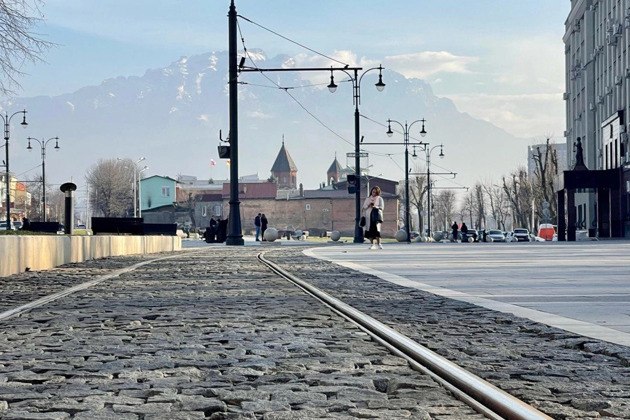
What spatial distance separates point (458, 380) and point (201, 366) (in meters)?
1.65

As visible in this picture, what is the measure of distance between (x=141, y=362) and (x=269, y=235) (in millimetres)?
48494

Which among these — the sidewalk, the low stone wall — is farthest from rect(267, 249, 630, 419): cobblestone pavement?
the low stone wall

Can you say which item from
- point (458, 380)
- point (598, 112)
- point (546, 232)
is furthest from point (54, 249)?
point (546, 232)

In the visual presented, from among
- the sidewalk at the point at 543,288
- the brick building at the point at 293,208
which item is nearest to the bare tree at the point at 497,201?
the brick building at the point at 293,208

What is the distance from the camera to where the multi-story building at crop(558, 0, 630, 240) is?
5788 cm

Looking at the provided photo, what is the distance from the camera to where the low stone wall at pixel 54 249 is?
60.2 ft

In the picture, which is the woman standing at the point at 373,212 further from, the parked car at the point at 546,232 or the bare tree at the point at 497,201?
the bare tree at the point at 497,201

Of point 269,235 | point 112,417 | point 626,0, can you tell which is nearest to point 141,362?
point 112,417

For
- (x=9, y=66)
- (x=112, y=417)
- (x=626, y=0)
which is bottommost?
(x=112, y=417)

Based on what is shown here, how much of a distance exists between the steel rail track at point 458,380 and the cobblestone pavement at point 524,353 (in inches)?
4.8

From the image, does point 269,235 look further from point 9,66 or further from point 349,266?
point 9,66

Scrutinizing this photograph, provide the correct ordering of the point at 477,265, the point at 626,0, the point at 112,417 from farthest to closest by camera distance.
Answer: the point at 626,0
the point at 477,265
the point at 112,417

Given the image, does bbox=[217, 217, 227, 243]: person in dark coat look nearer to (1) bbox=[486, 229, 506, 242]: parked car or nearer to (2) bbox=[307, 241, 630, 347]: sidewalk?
(2) bbox=[307, 241, 630, 347]: sidewalk

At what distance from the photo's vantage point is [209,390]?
561 centimetres
